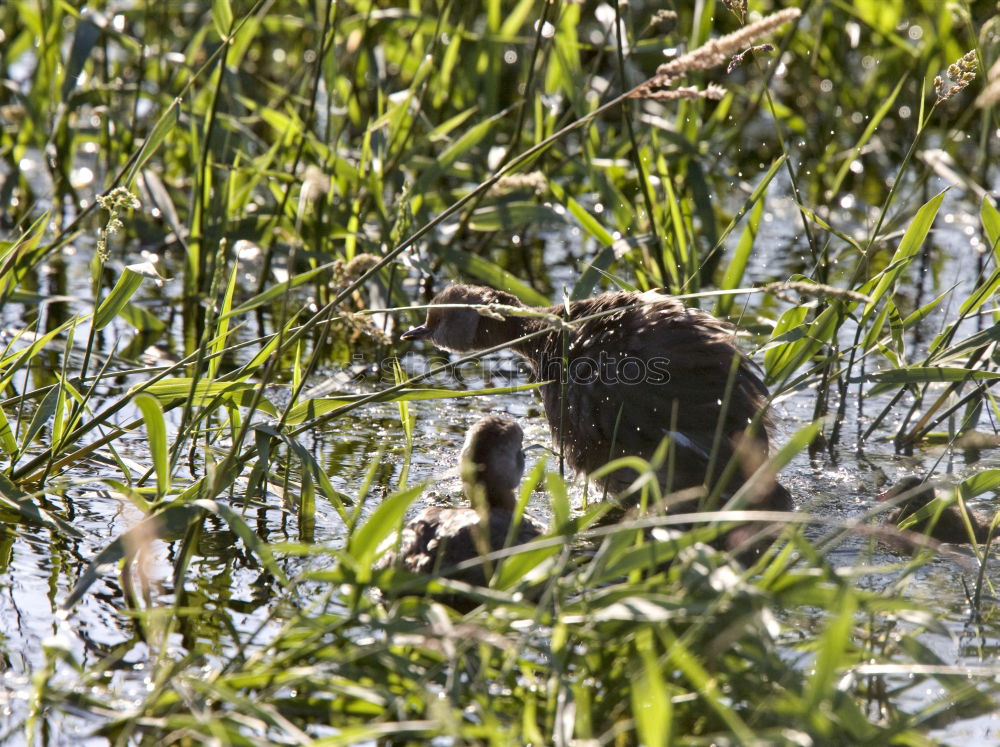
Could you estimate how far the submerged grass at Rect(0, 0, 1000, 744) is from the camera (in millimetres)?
2674

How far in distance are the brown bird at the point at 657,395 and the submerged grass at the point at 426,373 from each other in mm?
193

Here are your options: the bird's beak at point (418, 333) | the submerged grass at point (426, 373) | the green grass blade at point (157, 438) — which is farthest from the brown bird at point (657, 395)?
the green grass blade at point (157, 438)

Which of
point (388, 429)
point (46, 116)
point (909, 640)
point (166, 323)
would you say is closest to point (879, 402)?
point (388, 429)

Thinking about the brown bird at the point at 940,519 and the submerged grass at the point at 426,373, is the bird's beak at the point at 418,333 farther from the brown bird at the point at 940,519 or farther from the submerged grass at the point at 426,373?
the brown bird at the point at 940,519

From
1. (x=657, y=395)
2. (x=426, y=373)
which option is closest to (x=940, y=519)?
(x=657, y=395)

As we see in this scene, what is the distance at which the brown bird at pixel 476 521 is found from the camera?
140 inches

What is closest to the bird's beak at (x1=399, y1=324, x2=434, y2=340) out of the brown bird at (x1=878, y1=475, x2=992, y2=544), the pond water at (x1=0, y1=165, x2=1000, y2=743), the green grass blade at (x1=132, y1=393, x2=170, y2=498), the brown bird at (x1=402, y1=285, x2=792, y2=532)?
the pond water at (x1=0, y1=165, x2=1000, y2=743)

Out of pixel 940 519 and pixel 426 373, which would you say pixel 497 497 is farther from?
pixel 940 519

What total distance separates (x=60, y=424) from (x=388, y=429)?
1.56m

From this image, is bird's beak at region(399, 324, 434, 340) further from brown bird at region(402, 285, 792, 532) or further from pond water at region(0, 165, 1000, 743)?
brown bird at region(402, 285, 792, 532)

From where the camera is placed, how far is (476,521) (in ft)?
11.8

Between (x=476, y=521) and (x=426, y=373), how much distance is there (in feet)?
1.52

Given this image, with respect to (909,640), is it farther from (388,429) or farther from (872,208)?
(872,208)

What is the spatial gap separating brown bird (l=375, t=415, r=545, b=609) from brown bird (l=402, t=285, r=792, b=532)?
0.32 meters
